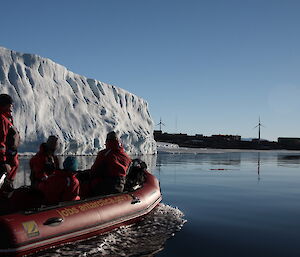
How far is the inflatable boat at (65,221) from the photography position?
514 cm

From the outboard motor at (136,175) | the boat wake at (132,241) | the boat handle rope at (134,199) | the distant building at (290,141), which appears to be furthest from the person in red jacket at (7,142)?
the distant building at (290,141)

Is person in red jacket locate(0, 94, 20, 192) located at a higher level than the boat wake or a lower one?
higher

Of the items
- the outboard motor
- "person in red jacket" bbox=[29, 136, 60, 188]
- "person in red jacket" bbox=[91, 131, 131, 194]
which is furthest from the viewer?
the outboard motor

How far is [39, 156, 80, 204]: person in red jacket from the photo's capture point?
6016 millimetres

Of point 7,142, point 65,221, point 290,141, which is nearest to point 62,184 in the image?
point 65,221

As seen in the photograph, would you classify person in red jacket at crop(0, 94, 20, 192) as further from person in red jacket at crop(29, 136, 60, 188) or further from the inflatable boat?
the inflatable boat

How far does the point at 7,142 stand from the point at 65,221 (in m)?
1.62

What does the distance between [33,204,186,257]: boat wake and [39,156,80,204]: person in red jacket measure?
821 mm

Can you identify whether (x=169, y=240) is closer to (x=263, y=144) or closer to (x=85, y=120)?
(x=85, y=120)

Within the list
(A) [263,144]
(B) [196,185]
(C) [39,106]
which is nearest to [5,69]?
(C) [39,106]

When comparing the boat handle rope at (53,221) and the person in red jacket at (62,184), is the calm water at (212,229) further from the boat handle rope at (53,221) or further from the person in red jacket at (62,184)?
the person in red jacket at (62,184)

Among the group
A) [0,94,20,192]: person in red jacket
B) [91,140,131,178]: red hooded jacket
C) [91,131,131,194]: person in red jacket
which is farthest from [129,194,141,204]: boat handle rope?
[0,94,20,192]: person in red jacket

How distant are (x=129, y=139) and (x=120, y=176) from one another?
1190 inches

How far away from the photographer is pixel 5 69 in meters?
31.3
